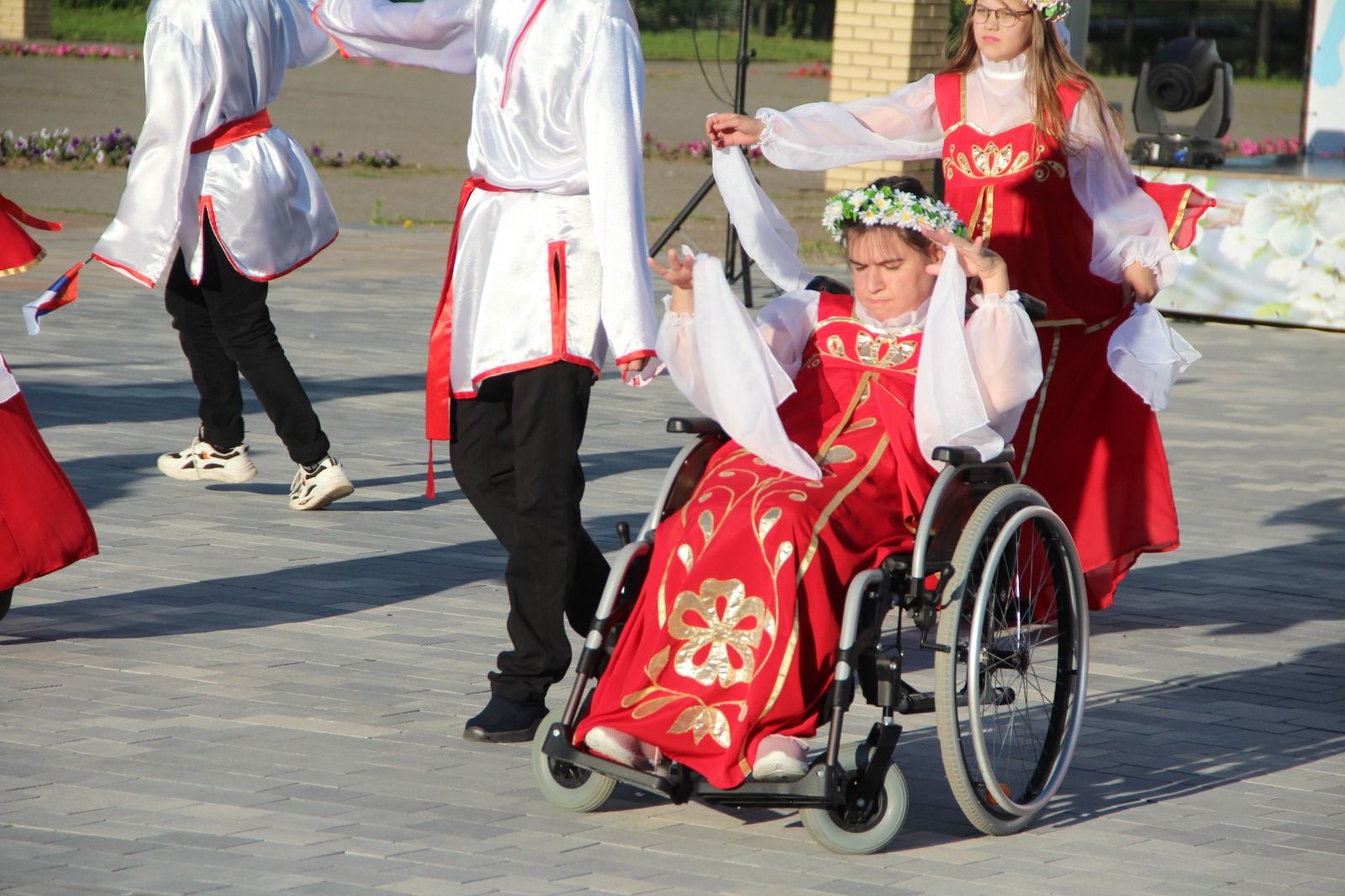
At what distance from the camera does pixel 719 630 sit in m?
3.73

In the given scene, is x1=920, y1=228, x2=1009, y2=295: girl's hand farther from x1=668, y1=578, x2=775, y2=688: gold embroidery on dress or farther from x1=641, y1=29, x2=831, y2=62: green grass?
x1=641, y1=29, x2=831, y2=62: green grass

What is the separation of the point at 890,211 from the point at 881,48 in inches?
622

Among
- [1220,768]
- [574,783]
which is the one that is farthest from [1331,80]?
[574,783]

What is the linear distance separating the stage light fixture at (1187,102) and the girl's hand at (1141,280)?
8392mm

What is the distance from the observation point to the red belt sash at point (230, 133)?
666cm

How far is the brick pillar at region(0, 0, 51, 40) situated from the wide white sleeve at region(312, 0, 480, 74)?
1371 inches

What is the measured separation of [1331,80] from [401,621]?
12.9 metres

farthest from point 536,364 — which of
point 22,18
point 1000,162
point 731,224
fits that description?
point 22,18

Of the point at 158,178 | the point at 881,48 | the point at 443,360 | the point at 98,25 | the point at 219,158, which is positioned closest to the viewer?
the point at 443,360

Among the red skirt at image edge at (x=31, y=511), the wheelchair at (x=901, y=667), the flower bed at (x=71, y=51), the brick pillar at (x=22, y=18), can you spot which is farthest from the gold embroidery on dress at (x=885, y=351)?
the brick pillar at (x=22, y=18)

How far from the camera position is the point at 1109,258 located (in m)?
5.30

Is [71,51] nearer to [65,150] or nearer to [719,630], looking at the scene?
[65,150]

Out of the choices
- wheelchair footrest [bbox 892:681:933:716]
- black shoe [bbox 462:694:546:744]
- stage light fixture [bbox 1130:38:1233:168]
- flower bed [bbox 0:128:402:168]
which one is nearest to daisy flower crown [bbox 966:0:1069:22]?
wheelchair footrest [bbox 892:681:933:716]

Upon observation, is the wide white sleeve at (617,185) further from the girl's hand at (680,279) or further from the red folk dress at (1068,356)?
the red folk dress at (1068,356)
